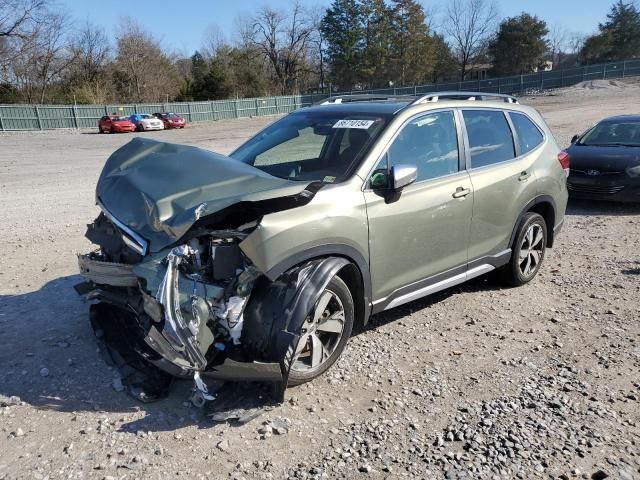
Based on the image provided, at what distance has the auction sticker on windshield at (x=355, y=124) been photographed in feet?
14.0

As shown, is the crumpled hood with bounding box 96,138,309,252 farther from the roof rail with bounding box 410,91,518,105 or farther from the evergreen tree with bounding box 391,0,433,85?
the evergreen tree with bounding box 391,0,433,85

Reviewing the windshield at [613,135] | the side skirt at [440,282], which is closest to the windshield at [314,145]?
the side skirt at [440,282]

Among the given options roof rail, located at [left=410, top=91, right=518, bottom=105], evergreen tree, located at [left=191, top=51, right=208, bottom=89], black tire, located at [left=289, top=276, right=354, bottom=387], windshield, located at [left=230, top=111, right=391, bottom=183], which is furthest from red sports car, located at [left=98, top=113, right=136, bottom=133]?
black tire, located at [left=289, top=276, right=354, bottom=387]

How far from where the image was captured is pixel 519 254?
536 cm

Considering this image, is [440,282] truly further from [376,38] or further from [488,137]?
[376,38]

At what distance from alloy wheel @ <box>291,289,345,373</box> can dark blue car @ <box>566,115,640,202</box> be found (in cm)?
707

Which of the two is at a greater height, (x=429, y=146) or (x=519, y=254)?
(x=429, y=146)

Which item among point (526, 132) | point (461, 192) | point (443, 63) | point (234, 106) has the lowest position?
point (461, 192)

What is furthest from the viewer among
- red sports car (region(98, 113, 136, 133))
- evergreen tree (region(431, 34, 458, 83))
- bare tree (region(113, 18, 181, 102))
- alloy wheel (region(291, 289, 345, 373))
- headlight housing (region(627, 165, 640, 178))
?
evergreen tree (region(431, 34, 458, 83))

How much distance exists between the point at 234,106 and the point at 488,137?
48.8 metres

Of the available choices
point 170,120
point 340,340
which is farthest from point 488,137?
point 170,120

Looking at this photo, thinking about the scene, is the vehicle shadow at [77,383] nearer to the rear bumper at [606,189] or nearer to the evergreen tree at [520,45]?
the rear bumper at [606,189]

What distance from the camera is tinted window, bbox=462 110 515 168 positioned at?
15.7 ft

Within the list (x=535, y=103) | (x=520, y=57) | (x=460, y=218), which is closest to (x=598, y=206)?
(x=460, y=218)
